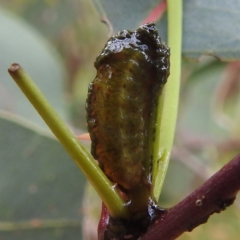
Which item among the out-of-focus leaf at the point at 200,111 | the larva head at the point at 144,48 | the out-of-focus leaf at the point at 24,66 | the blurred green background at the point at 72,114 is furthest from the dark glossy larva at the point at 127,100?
the out-of-focus leaf at the point at 200,111

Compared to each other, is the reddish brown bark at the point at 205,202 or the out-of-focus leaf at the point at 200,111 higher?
the reddish brown bark at the point at 205,202

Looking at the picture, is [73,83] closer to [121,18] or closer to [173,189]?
[173,189]

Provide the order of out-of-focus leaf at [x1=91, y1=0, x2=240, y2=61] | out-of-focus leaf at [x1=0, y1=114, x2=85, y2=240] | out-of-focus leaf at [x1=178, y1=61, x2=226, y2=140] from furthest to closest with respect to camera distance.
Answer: out-of-focus leaf at [x1=178, y1=61, x2=226, y2=140], out-of-focus leaf at [x1=0, y1=114, x2=85, y2=240], out-of-focus leaf at [x1=91, y1=0, x2=240, y2=61]

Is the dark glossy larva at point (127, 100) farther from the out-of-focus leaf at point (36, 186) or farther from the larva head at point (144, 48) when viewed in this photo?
the out-of-focus leaf at point (36, 186)

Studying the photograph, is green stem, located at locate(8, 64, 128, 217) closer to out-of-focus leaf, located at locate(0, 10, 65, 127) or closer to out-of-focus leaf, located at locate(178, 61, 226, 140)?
out-of-focus leaf, located at locate(0, 10, 65, 127)

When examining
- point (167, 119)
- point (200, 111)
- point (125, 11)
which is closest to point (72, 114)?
point (200, 111)

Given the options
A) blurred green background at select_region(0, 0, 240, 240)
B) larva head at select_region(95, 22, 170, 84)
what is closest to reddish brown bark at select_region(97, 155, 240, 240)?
larva head at select_region(95, 22, 170, 84)

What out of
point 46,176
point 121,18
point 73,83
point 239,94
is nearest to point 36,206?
point 46,176
